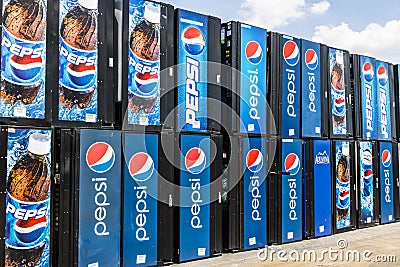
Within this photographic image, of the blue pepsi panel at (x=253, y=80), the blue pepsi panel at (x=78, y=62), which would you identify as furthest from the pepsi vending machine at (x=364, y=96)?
the blue pepsi panel at (x=78, y=62)

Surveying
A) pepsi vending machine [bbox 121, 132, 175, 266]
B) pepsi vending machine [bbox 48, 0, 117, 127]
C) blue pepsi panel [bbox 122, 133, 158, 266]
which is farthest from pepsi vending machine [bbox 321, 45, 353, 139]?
pepsi vending machine [bbox 48, 0, 117, 127]

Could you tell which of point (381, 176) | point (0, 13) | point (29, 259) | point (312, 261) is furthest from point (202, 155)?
point (381, 176)

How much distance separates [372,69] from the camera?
9078 millimetres

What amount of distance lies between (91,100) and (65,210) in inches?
48.3

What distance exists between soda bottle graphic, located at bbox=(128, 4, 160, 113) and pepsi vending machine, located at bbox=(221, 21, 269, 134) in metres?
1.23

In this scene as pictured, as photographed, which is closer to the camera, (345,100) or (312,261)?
(312,261)

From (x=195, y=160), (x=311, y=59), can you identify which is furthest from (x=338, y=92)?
(x=195, y=160)

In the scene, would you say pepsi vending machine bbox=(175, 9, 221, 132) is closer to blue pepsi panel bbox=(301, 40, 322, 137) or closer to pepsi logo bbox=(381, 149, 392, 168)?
blue pepsi panel bbox=(301, 40, 322, 137)

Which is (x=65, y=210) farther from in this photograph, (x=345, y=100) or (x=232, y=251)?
(x=345, y=100)

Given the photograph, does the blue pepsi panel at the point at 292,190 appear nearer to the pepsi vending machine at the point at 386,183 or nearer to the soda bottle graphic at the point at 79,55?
the pepsi vending machine at the point at 386,183

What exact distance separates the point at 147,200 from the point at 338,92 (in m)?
4.30

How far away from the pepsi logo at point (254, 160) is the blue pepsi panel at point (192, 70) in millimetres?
897

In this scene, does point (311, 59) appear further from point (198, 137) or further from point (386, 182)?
point (386, 182)

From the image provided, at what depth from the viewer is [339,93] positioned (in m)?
8.36
